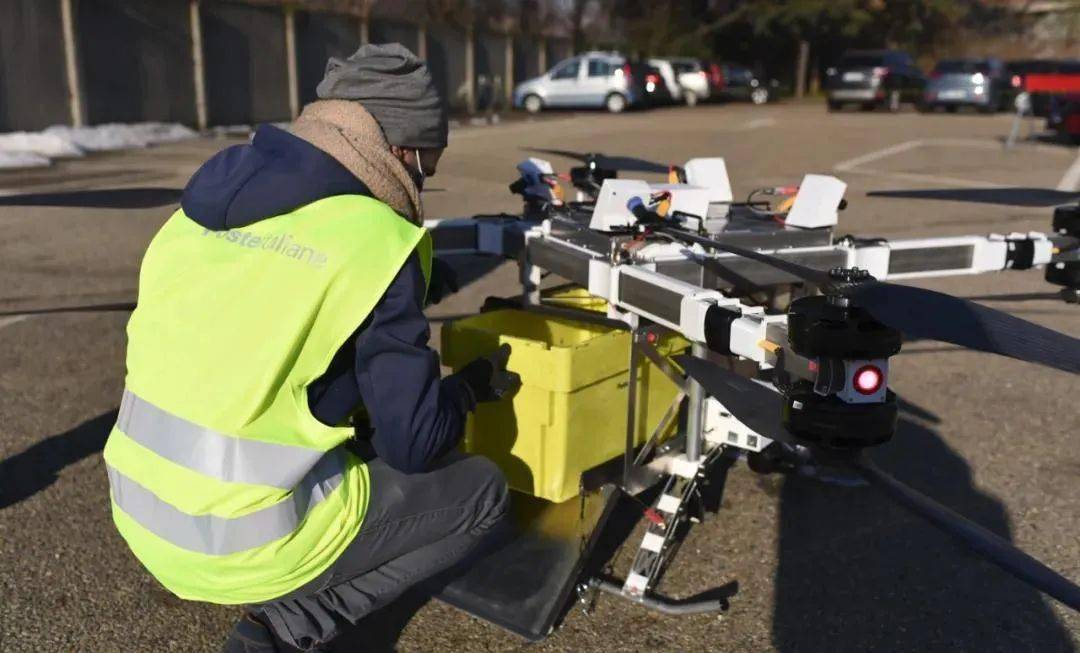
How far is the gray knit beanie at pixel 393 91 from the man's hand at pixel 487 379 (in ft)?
1.91

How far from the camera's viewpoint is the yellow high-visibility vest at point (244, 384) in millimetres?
2045

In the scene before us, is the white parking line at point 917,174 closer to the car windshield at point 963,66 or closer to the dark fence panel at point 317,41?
the car windshield at point 963,66

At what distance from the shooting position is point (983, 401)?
5047 mm

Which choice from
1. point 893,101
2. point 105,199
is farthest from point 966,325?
point 893,101

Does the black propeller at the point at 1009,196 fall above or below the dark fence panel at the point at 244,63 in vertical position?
below

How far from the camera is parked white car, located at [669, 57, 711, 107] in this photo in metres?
31.3

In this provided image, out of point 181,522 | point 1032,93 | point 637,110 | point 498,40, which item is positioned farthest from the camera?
point 498,40

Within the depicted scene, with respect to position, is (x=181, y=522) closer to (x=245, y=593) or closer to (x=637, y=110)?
(x=245, y=593)

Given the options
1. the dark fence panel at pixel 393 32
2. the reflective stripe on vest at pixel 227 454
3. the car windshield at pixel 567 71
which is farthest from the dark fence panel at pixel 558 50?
the reflective stripe on vest at pixel 227 454

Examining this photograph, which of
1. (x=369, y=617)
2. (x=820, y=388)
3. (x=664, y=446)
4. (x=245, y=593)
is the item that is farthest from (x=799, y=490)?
(x=245, y=593)

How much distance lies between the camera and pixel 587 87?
27.3m

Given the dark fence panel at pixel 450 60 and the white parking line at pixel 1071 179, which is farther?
the dark fence panel at pixel 450 60

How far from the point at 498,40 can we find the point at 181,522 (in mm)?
30076

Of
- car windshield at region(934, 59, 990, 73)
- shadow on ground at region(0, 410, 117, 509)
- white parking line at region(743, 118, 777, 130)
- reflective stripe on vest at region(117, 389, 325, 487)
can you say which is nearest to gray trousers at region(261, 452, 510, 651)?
reflective stripe on vest at region(117, 389, 325, 487)
